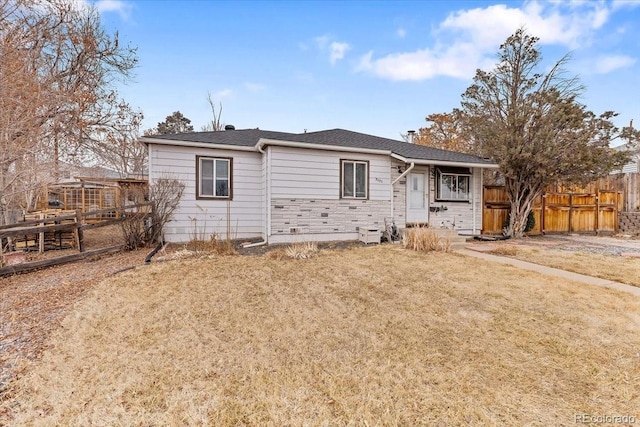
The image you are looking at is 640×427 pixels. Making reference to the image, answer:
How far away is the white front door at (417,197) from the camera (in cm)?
1030

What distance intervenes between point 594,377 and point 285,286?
355 centimetres

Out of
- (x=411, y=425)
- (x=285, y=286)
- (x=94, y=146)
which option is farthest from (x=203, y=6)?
(x=411, y=425)

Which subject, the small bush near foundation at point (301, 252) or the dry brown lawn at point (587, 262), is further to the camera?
the small bush near foundation at point (301, 252)

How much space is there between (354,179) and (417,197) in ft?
8.12

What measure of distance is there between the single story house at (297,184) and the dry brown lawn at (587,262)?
11.0 ft

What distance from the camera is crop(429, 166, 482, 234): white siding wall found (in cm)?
1055

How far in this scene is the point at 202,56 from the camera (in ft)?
43.1

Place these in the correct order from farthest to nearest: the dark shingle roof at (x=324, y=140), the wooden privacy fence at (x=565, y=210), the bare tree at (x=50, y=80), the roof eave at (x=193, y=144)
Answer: the wooden privacy fence at (x=565, y=210), the dark shingle roof at (x=324, y=140), the roof eave at (x=193, y=144), the bare tree at (x=50, y=80)

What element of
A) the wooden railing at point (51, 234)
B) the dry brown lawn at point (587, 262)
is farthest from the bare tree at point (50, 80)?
the dry brown lawn at point (587, 262)

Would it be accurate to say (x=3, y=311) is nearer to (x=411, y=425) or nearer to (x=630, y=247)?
(x=411, y=425)

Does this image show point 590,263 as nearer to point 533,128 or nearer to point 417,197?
point 417,197

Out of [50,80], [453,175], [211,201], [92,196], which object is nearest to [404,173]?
[453,175]

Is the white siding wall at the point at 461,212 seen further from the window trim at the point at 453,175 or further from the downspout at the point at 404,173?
the downspout at the point at 404,173
